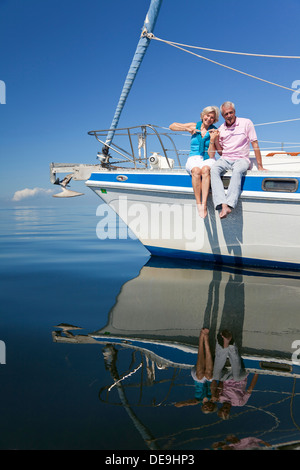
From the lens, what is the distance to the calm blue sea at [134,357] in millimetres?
1759

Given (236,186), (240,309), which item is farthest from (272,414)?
(236,186)

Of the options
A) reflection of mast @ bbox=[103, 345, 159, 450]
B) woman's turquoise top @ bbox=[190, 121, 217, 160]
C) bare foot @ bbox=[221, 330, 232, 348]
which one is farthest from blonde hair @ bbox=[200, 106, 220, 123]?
reflection of mast @ bbox=[103, 345, 159, 450]

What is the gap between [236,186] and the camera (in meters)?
5.19

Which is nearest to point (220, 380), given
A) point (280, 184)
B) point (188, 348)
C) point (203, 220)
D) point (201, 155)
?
point (188, 348)

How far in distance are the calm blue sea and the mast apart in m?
3.90

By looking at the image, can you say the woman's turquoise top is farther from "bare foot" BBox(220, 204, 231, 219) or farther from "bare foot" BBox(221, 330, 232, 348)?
"bare foot" BBox(221, 330, 232, 348)

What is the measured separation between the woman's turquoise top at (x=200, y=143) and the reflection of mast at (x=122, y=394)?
3.74 metres

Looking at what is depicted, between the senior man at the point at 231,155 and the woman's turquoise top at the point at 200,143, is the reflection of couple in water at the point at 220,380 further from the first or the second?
the woman's turquoise top at the point at 200,143

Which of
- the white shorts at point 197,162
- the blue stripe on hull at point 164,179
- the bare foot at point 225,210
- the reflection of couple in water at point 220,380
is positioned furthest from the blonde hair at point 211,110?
Answer: the reflection of couple in water at point 220,380

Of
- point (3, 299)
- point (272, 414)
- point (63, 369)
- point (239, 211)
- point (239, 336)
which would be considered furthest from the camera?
point (239, 211)

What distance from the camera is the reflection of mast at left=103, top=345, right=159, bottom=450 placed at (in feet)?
5.57

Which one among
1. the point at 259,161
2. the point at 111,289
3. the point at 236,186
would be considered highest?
the point at 259,161
